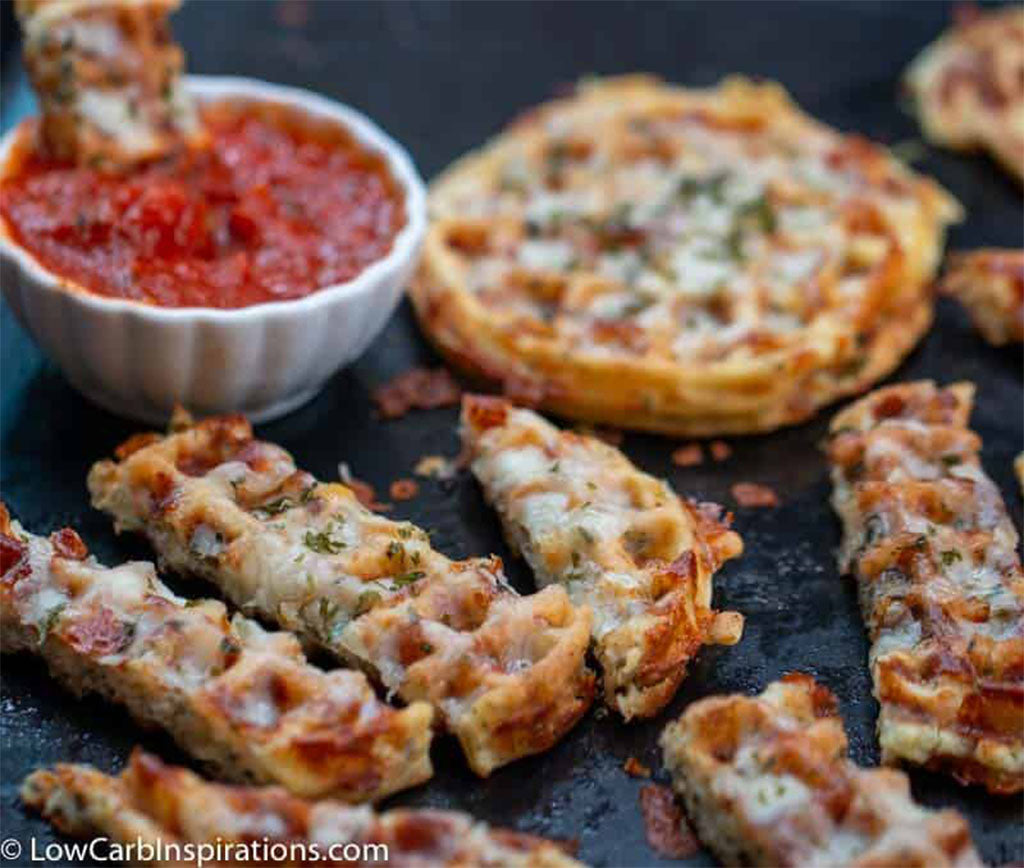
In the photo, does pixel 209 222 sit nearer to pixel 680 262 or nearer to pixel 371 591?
pixel 371 591

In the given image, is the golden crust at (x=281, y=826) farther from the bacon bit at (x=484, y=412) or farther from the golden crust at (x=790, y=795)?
the bacon bit at (x=484, y=412)

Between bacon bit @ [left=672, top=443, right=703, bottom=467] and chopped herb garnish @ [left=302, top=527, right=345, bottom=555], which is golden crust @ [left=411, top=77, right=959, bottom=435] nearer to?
bacon bit @ [left=672, top=443, right=703, bottom=467]

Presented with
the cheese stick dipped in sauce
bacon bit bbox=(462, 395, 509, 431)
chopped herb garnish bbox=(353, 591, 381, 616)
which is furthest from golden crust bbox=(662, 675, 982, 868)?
the cheese stick dipped in sauce

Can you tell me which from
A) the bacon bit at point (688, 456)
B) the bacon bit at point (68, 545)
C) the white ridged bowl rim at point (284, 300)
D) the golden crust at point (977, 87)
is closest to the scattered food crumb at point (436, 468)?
the white ridged bowl rim at point (284, 300)

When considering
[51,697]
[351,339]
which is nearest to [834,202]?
[351,339]

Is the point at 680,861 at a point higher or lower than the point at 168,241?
lower

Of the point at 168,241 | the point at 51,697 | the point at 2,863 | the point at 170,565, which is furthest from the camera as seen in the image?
the point at 168,241

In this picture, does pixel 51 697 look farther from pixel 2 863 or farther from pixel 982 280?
pixel 982 280
